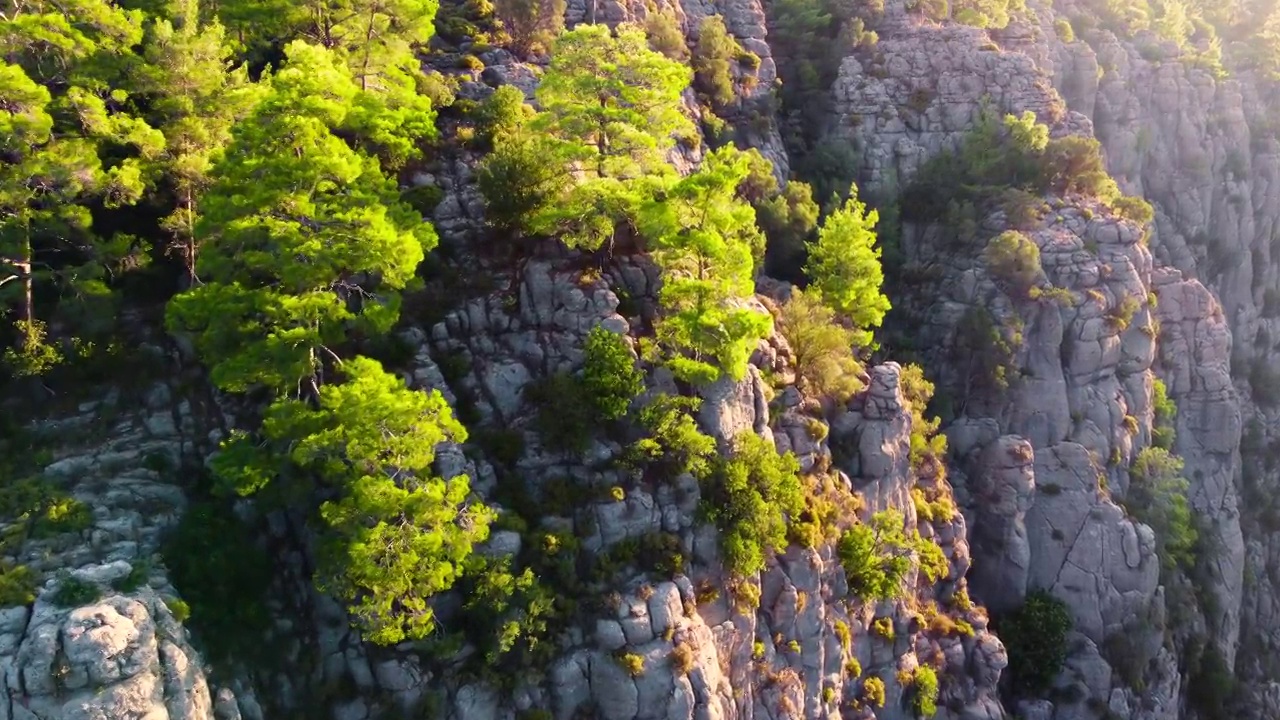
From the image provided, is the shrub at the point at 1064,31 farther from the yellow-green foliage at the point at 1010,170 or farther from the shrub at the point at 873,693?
the shrub at the point at 873,693

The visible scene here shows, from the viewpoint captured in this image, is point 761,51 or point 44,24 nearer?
point 44,24

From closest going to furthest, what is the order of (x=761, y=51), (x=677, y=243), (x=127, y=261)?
1. (x=127, y=261)
2. (x=677, y=243)
3. (x=761, y=51)

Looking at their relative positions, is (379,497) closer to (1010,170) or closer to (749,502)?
(749,502)

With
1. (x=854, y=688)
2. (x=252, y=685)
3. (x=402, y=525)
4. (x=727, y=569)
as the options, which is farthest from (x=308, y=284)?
(x=854, y=688)

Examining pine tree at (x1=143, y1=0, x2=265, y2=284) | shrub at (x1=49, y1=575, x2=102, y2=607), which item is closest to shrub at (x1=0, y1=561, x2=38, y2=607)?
shrub at (x1=49, y1=575, x2=102, y2=607)

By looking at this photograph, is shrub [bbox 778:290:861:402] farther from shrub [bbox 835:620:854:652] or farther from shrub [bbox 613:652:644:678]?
shrub [bbox 613:652:644:678]

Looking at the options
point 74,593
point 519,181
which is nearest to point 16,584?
point 74,593

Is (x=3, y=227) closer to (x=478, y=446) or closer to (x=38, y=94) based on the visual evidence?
(x=38, y=94)

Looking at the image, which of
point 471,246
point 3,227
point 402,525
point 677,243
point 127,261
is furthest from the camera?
point 471,246
